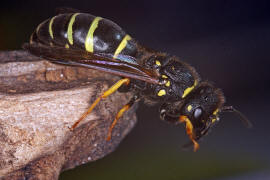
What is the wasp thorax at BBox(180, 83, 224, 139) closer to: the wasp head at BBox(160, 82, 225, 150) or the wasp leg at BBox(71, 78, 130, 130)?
the wasp head at BBox(160, 82, 225, 150)

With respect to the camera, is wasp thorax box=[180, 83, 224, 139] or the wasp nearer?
the wasp

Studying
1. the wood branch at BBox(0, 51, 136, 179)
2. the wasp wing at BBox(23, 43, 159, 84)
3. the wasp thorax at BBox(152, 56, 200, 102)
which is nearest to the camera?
the wood branch at BBox(0, 51, 136, 179)

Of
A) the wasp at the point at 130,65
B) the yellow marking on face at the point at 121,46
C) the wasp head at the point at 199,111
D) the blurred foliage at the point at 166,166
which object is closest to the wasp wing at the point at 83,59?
the wasp at the point at 130,65

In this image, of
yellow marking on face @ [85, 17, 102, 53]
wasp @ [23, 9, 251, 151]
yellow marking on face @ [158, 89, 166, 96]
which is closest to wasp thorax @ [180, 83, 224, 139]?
wasp @ [23, 9, 251, 151]

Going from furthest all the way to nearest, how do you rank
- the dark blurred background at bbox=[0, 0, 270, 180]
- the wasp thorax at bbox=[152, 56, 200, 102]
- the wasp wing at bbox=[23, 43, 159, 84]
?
the wasp thorax at bbox=[152, 56, 200, 102] → the dark blurred background at bbox=[0, 0, 270, 180] → the wasp wing at bbox=[23, 43, 159, 84]

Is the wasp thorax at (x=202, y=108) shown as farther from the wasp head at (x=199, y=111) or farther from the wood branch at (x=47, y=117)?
the wood branch at (x=47, y=117)

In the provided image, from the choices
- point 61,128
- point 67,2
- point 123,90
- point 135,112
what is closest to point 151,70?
point 123,90

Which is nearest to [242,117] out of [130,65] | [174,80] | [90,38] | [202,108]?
[202,108]
